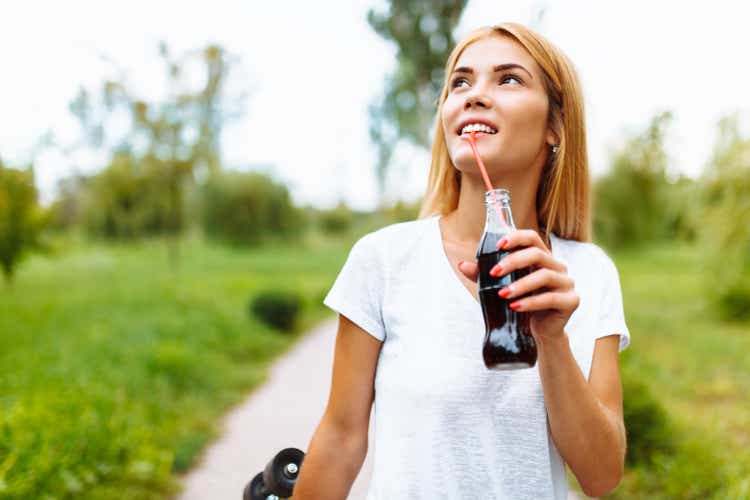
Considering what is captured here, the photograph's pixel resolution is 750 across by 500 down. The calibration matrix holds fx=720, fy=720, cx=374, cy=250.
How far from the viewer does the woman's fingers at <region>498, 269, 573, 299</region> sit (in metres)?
1.17

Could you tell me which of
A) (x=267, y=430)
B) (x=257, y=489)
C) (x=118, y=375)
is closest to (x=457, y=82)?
(x=257, y=489)

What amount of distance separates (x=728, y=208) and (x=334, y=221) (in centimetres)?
3427

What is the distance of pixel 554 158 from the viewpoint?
1.68 meters

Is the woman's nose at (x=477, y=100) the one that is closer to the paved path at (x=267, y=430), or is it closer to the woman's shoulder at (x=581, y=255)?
the woman's shoulder at (x=581, y=255)

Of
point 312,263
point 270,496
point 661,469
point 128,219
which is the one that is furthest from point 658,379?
point 128,219

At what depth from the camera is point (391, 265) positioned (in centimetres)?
149

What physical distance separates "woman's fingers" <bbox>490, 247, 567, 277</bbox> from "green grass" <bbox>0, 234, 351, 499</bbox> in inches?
124

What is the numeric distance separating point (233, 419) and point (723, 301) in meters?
9.74

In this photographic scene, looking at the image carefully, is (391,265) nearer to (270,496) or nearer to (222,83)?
(270,496)

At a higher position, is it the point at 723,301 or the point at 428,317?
the point at 428,317

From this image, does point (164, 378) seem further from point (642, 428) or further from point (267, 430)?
point (642, 428)

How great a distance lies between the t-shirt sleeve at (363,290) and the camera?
1.46 m

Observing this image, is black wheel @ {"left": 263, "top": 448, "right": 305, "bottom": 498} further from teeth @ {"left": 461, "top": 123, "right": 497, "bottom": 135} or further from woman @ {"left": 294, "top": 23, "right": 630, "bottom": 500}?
teeth @ {"left": 461, "top": 123, "right": 497, "bottom": 135}

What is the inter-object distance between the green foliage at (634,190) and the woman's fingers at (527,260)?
2664 centimetres
